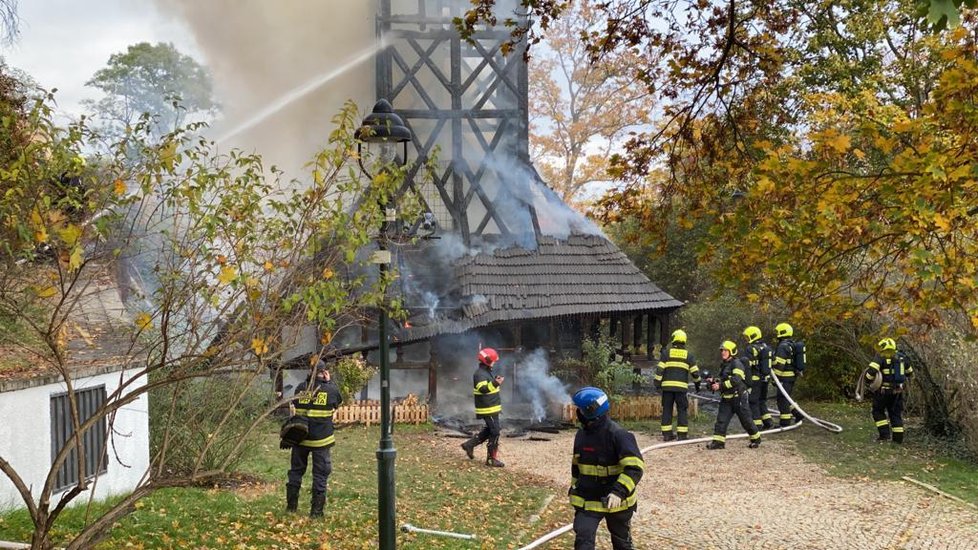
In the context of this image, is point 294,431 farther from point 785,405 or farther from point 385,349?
point 785,405

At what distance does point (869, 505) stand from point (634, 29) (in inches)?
276

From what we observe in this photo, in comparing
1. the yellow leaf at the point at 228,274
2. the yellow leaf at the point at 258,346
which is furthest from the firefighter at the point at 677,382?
the yellow leaf at the point at 228,274

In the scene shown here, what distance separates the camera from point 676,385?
15.7 meters

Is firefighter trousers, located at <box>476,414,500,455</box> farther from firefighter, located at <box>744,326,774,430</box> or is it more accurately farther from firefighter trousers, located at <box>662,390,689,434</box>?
firefighter, located at <box>744,326,774,430</box>

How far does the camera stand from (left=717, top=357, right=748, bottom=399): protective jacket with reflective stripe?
1467cm

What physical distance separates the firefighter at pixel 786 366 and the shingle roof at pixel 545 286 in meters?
3.29

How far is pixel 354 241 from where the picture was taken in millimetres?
6062

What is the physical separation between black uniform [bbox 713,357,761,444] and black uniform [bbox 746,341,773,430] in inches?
48.6

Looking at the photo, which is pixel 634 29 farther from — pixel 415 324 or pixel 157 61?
pixel 157 61

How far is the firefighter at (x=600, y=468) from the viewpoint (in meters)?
7.21

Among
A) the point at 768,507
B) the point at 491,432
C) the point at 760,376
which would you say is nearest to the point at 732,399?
the point at 760,376

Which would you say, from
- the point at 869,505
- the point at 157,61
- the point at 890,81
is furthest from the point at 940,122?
the point at 157,61

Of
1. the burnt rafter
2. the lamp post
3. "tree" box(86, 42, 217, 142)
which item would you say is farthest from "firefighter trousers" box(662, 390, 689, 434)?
"tree" box(86, 42, 217, 142)

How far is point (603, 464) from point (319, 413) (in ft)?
11.8
